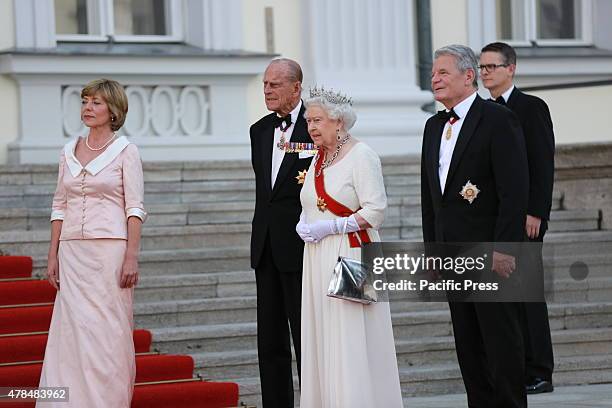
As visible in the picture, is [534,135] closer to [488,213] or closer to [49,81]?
[488,213]

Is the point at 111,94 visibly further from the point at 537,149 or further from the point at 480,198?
the point at 537,149

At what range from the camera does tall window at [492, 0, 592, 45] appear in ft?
41.7

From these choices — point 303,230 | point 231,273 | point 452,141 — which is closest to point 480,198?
point 452,141

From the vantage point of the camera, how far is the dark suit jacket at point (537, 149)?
788 cm

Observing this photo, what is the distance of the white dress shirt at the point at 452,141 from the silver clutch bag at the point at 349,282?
0.56m

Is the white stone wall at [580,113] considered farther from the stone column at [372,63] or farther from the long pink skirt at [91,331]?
the long pink skirt at [91,331]

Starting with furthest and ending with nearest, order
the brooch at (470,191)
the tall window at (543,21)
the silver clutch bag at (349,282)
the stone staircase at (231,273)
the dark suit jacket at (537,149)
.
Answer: the tall window at (543,21) < the stone staircase at (231,273) < the dark suit jacket at (537,149) < the brooch at (470,191) < the silver clutch bag at (349,282)

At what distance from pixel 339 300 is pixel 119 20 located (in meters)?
5.01

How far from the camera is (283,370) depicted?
7227mm

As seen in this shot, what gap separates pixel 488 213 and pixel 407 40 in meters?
5.12

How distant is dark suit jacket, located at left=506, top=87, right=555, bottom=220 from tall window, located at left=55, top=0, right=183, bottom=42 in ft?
12.7

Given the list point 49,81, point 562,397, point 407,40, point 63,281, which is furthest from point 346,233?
point 407,40

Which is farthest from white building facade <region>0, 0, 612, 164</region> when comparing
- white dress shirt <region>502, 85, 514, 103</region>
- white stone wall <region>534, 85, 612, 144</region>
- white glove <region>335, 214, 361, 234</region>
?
white glove <region>335, 214, 361, 234</region>

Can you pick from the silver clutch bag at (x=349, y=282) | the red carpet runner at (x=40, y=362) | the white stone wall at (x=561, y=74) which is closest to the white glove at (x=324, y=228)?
the silver clutch bag at (x=349, y=282)
